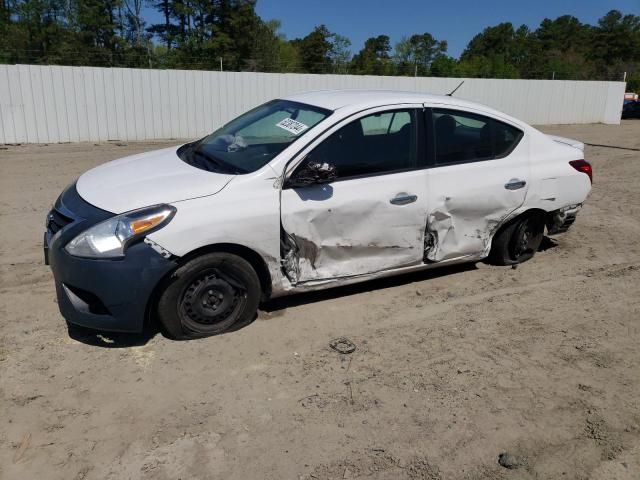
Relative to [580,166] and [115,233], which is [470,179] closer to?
[580,166]

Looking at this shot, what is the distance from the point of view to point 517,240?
570 centimetres

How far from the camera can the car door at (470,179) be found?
16.1ft

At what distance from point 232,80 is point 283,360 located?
14.2 m

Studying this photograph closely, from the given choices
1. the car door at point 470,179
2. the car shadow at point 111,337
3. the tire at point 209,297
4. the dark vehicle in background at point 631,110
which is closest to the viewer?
the tire at point 209,297

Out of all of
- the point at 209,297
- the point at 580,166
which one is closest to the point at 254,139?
the point at 209,297

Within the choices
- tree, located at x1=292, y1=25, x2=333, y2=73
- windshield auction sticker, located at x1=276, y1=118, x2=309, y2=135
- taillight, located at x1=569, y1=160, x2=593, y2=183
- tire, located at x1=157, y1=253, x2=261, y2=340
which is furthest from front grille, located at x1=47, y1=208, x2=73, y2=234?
tree, located at x1=292, y1=25, x2=333, y2=73

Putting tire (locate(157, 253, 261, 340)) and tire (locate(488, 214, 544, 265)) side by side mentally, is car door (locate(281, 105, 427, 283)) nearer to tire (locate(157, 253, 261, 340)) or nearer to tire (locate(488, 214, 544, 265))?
tire (locate(157, 253, 261, 340))

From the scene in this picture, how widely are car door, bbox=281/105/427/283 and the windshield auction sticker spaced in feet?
0.74

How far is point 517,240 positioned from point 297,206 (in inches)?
102

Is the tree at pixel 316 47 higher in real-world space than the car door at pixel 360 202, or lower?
higher

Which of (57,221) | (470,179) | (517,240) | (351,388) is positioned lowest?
(351,388)

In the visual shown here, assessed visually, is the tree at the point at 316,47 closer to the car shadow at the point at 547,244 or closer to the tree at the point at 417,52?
the tree at the point at 417,52

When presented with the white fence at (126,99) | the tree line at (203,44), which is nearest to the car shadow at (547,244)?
the white fence at (126,99)

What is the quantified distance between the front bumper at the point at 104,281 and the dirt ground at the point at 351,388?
1.05ft
